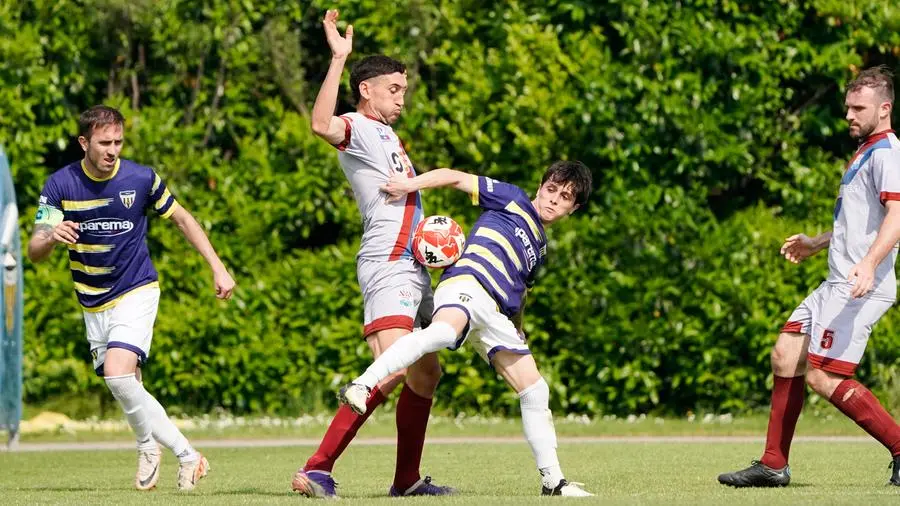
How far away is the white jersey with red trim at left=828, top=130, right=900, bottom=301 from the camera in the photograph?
7593mm

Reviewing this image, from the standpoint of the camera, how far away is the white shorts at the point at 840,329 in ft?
24.9

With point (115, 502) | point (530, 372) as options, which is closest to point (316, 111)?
point (530, 372)

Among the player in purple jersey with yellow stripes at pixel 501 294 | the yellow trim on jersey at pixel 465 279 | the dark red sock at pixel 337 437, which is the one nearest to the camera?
the player in purple jersey with yellow stripes at pixel 501 294

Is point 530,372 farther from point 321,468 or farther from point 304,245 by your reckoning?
point 304,245

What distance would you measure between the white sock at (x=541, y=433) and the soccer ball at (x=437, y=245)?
0.74 metres

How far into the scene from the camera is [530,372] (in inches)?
280

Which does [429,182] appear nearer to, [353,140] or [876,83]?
[353,140]

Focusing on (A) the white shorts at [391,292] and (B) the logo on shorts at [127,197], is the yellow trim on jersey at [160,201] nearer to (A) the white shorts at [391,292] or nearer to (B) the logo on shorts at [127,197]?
(B) the logo on shorts at [127,197]

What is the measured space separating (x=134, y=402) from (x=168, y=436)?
0.87ft

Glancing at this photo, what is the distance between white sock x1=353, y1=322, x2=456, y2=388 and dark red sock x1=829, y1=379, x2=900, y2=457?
82.5 inches

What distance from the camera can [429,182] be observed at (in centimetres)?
725

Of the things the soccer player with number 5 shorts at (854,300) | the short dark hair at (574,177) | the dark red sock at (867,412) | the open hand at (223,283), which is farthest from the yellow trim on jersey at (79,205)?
the dark red sock at (867,412)

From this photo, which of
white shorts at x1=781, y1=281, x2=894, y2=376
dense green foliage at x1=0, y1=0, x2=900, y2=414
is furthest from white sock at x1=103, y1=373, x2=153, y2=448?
dense green foliage at x1=0, y1=0, x2=900, y2=414

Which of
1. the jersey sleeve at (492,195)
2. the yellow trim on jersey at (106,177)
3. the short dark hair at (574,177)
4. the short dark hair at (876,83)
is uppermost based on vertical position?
the short dark hair at (876,83)
